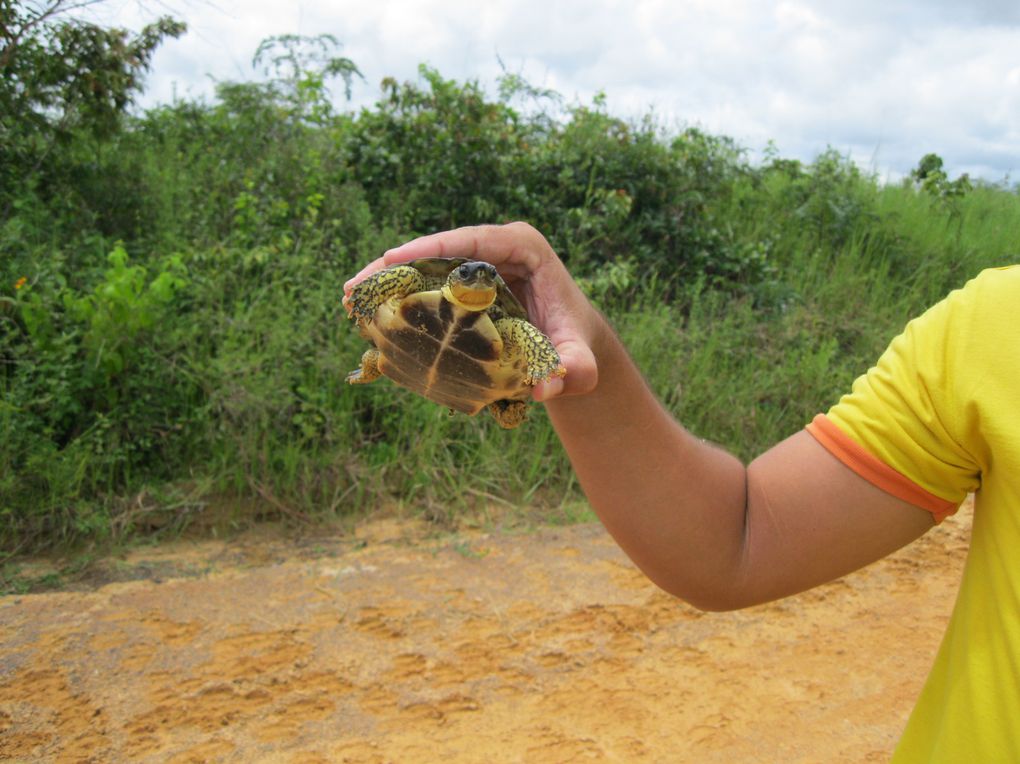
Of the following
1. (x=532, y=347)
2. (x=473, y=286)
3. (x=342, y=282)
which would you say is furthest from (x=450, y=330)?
(x=342, y=282)

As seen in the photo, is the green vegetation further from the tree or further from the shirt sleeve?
the shirt sleeve

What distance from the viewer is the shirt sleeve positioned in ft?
4.64

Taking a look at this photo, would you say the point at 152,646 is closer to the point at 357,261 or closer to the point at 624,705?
the point at 624,705

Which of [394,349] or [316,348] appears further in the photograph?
[316,348]

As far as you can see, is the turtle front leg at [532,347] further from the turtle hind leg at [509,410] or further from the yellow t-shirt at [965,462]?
the yellow t-shirt at [965,462]

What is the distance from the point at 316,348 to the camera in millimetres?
5375

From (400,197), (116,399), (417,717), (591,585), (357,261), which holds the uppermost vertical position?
(400,197)

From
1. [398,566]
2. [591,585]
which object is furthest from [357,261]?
[591,585]

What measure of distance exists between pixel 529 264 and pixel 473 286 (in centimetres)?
Answer: 16

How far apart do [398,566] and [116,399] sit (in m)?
2.17

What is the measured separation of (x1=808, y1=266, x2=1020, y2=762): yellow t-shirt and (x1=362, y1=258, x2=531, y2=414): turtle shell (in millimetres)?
790

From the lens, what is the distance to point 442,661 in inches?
140

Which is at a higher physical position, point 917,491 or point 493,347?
point 493,347

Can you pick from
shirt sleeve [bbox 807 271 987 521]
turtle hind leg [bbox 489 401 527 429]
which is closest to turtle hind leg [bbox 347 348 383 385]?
turtle hind leg [bbox 489 401 527 429]
